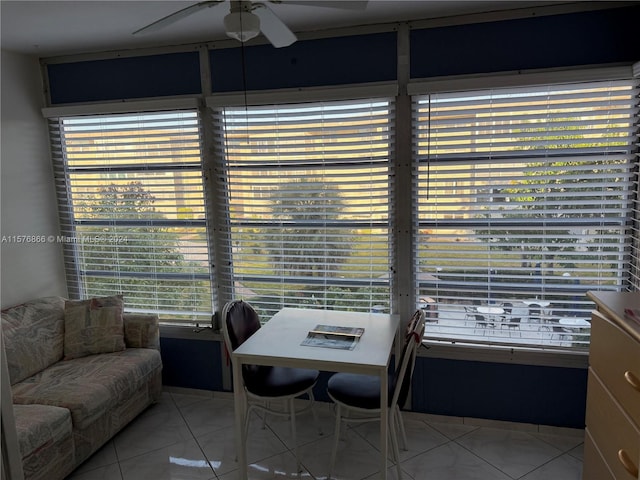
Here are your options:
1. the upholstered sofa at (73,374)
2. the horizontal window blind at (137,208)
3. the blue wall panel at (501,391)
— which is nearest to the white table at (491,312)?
the blue wall panel at (501,391)

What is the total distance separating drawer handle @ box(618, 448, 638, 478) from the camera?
1.65m

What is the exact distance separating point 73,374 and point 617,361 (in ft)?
9.85

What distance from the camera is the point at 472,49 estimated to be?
2771 mm

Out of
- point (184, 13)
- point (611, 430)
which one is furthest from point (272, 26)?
point (611, 430)

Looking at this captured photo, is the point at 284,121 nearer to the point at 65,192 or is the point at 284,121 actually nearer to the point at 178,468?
the point at 65,192

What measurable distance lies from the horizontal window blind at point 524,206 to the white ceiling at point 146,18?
0.52m

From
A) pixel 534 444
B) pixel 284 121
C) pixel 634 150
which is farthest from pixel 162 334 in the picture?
pixel 634 150

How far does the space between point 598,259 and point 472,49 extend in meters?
1.49

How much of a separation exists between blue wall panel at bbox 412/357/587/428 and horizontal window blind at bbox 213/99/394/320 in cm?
61

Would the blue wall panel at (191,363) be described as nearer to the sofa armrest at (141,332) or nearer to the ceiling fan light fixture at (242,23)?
the sofa armrest at (141,332)

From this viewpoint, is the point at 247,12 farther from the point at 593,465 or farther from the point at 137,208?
the point at 593,465

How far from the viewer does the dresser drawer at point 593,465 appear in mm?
1939

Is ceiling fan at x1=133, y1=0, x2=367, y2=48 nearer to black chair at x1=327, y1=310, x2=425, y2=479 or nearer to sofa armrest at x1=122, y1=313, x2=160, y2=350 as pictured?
black chair at x1=327, y1=310, x2=425, y2=479

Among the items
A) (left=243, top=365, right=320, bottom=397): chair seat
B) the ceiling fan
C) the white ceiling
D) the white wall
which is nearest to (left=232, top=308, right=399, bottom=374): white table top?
(left=243, top=365, right=320, bottom=397): chair seat
